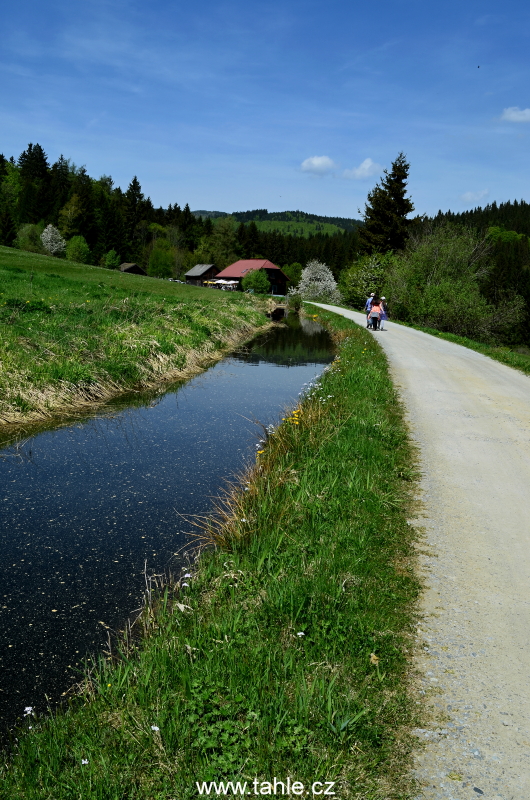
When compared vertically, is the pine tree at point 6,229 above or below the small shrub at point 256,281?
above

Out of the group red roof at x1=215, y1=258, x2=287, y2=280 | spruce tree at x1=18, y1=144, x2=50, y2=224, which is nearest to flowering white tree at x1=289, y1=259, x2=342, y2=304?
red roof at x1=215, y1=258, x2=287, y2=280

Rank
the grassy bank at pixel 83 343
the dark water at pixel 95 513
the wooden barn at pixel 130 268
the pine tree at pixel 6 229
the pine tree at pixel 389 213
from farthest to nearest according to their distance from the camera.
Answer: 1. the wooden barn at pixel 130 268
2. the pine tree at pixel 6 229
3. the pine tree at pixel 389 213
4. the grassy bank at pixel 83 343
5. the dark water at pixel 95 513

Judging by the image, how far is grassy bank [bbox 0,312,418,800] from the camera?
2.75 metres

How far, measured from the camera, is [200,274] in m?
97.6

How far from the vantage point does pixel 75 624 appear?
4637 mm

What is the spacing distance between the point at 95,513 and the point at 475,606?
174 inches

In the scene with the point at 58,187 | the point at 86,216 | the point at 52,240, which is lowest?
the point at 52,240

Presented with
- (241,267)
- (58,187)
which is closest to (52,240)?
(58,187)

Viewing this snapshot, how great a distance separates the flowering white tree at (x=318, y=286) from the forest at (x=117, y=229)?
7061 mm

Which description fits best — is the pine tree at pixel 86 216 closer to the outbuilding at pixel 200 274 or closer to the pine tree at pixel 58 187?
the pine tree at pixel 58 187

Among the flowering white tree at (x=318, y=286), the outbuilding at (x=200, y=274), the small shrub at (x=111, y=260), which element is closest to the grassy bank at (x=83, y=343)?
the flowering white tree at (x=318, y=286)

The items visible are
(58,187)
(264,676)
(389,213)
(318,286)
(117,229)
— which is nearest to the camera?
(264,676)

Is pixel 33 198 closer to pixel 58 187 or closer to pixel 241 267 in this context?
pixel 58 187

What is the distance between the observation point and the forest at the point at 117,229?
85375 mm
